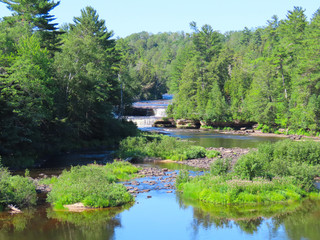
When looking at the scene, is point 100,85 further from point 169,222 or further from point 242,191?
point 169,222

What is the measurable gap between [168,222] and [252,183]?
272 inches

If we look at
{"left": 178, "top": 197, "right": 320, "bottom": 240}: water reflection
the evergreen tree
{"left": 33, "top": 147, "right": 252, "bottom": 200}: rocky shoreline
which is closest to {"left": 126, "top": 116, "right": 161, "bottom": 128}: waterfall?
the evergreen tree

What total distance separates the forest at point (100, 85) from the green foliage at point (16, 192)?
42.8 ft

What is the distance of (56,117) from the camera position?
1726 inches

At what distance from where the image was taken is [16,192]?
22.4m

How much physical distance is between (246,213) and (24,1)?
4285cm

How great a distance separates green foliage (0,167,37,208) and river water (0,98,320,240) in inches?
30.3

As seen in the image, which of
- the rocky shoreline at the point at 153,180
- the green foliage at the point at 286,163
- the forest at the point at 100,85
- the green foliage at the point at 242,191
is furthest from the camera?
the forest at the point at 100,85

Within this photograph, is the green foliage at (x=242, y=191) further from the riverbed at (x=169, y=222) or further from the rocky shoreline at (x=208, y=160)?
the rocky shoreline at (x=208, y=160)

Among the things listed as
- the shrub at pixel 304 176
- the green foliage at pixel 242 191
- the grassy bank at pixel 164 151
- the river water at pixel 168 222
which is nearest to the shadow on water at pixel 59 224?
the river water at pixel 168 222

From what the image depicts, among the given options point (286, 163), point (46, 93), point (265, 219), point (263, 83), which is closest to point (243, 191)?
point (265, 219)

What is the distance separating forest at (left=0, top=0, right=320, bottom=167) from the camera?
37406 millimetres

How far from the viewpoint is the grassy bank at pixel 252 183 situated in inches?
921

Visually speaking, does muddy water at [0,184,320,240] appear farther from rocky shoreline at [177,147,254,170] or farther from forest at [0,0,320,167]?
forest at [0,0,320,167]
